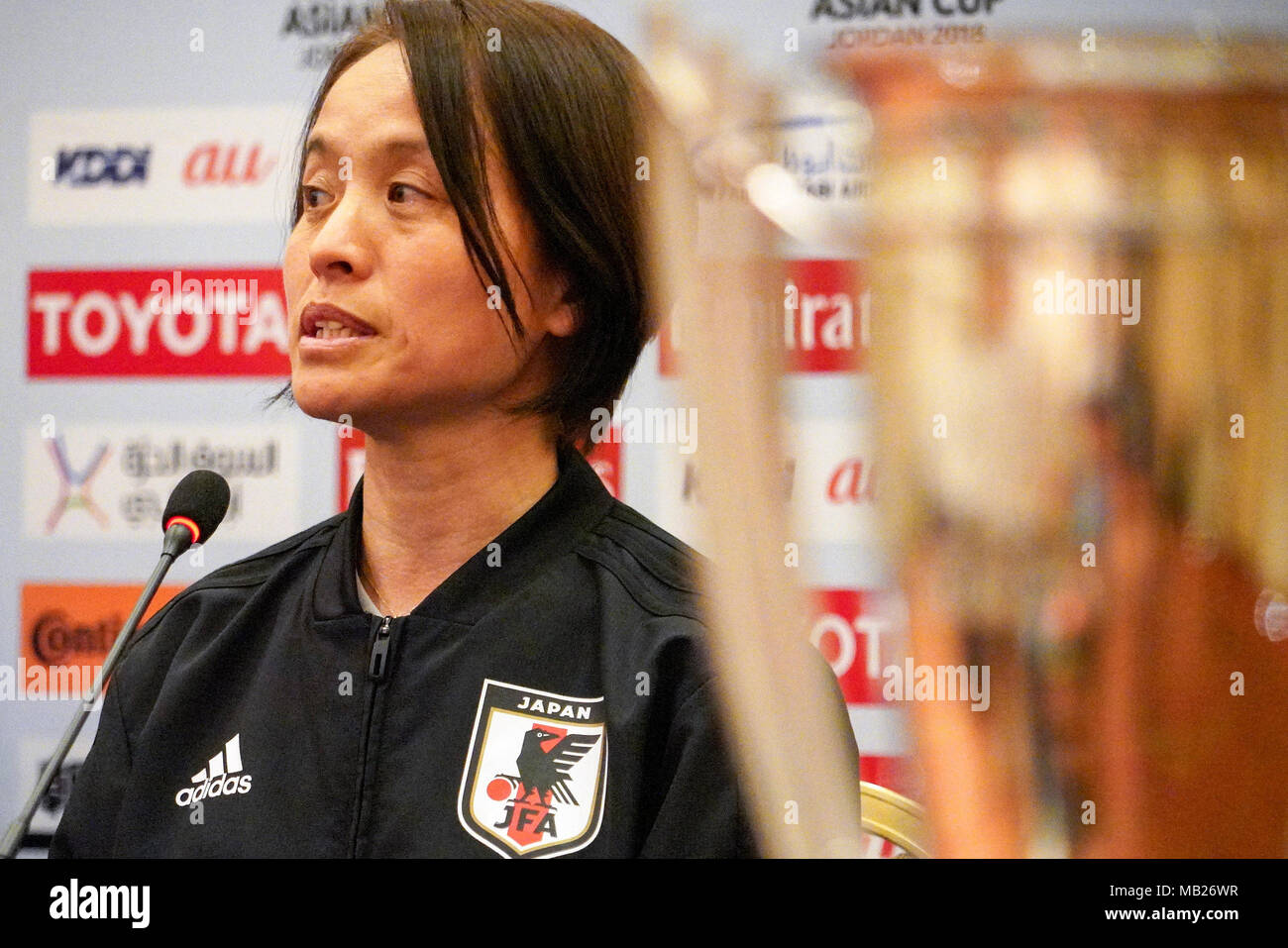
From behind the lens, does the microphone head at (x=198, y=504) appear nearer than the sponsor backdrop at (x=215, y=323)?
Yes

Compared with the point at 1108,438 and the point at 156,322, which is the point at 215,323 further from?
the point at 1108,438

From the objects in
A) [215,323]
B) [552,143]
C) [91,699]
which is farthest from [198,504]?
[215,323]

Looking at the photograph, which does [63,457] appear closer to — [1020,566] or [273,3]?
[273,3]

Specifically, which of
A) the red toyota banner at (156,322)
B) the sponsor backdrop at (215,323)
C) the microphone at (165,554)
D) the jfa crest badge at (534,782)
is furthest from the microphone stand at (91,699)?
the red toyota banner at (156,322)

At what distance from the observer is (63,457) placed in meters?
1.45

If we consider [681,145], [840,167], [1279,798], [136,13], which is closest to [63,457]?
[136,13]

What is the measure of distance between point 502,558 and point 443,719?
0.15 metres

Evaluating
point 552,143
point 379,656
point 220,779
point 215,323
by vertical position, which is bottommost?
point 220,779

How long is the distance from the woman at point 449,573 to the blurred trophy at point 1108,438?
1.28 feet

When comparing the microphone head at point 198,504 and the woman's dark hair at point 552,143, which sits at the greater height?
the woman's dark hair at point 552,143

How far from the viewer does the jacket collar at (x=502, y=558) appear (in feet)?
3.42

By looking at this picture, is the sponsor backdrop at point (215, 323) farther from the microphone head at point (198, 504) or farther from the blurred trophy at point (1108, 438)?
the microphone head at point (198, 504)

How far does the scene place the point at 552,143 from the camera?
106 cm
